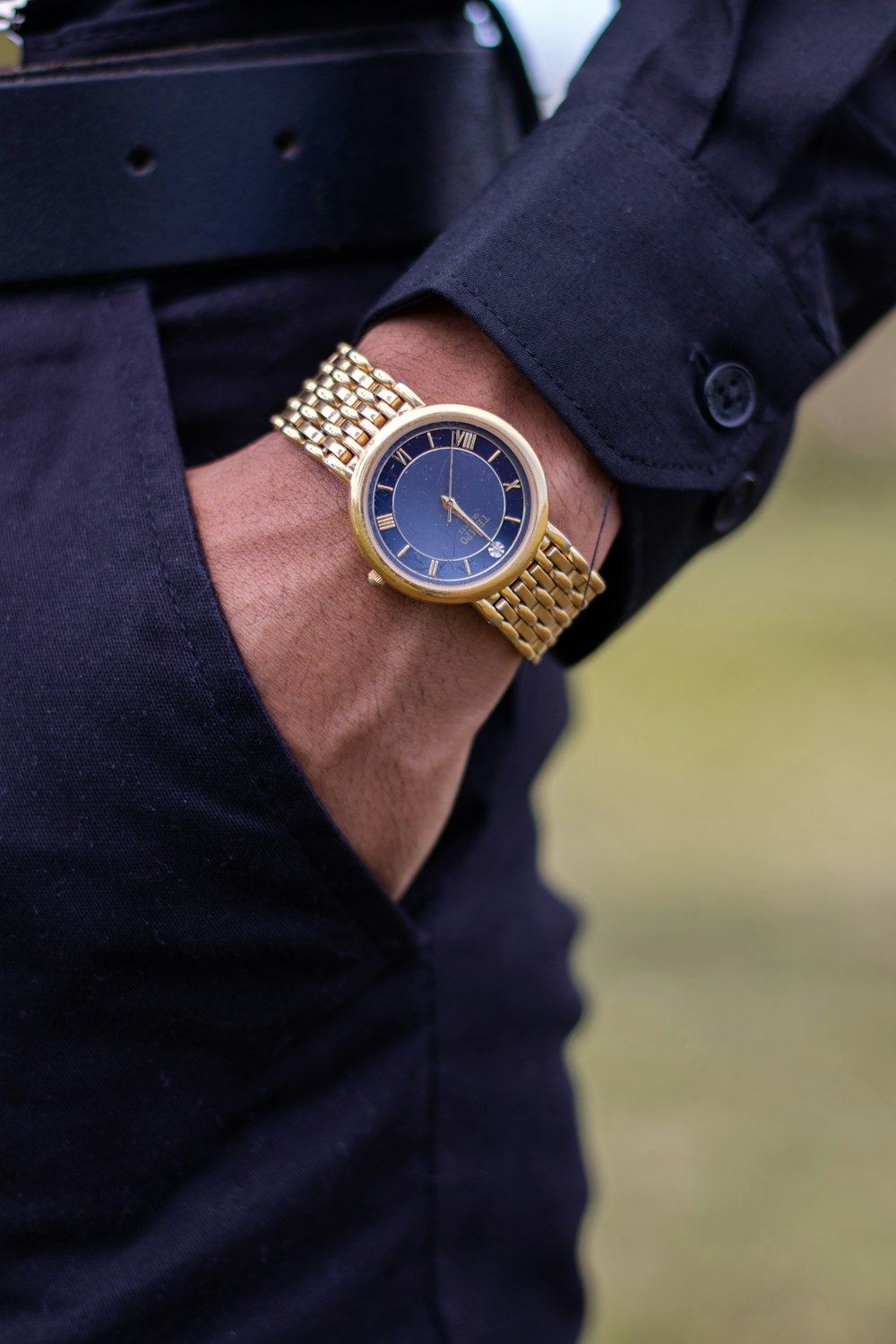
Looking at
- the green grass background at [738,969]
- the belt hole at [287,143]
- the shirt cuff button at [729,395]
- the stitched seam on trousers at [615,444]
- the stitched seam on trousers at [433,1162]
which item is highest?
the shirt cuff button at [729,395]

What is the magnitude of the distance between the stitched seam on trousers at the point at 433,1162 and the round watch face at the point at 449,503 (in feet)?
1.19

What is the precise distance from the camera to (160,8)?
1.01m

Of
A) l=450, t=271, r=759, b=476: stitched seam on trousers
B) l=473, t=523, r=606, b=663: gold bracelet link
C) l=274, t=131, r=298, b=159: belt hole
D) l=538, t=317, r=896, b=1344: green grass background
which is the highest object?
l=450, t=271, r=759, b=476: stitched seam on trousers

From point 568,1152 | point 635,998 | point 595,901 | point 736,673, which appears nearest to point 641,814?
point 595,901

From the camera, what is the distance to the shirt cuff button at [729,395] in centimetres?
97

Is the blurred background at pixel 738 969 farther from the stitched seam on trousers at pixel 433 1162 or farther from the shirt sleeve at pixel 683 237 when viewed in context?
the shirt sleeve at pixel 683 237

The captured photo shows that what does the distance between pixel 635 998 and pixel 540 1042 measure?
2.47 metres

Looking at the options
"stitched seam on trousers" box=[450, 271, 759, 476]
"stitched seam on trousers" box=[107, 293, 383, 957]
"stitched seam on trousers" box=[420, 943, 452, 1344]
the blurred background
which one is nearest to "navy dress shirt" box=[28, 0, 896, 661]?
"stitched seam on trousers" box=[450, 271, 759, 476]

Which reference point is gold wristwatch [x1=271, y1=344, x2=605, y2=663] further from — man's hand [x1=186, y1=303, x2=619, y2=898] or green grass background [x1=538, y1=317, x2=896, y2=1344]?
green grass background [x1=538, y1=317, x2=896, y2=1344]

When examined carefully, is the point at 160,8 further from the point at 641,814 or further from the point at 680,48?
the point at 641,814

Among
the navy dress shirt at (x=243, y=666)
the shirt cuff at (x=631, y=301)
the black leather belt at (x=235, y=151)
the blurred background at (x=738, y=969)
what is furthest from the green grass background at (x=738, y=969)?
the black leather belt at (x=235, y=151)

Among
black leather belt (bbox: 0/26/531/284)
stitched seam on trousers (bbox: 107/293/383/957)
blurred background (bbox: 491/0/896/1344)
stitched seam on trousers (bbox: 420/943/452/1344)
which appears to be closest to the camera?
stitched seam on trousers (bbox: 107/293/383/957)

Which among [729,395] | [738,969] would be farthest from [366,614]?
[738,969]

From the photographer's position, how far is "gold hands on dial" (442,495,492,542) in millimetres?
929
